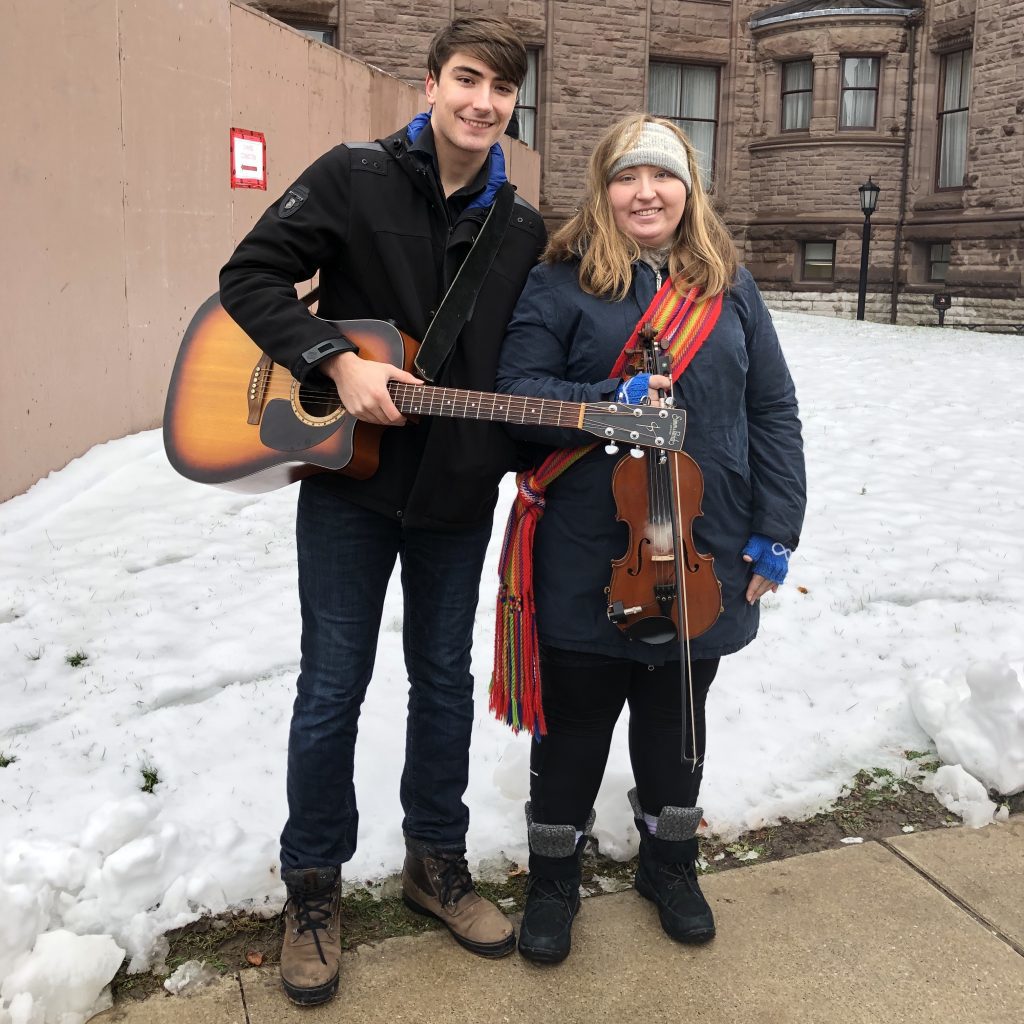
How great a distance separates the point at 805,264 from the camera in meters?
21.4

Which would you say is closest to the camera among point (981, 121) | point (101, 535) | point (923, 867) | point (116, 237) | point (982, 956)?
point (982, 956)

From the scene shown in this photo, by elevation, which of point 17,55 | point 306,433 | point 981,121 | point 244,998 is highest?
point 981,121

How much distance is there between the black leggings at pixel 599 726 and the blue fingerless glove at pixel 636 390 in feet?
2.11

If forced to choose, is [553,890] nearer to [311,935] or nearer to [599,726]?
[599,726]

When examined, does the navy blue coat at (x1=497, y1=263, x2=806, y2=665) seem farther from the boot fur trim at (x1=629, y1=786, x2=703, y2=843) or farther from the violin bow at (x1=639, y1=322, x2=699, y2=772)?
the boot fur trim at (x1=629, y1=786, x2=703, y2=843)

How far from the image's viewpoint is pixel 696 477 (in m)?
2.53

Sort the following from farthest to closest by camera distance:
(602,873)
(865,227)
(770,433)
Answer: (865,227) < (602,873) < (770,433)

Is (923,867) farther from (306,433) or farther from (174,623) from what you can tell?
(174,623)

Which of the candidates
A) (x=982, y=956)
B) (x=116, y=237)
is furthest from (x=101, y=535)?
(x=982, y=956)

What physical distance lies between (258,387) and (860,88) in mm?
20956

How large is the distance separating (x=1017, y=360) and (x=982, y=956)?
11.0 metres

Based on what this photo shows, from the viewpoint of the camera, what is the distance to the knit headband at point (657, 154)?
8.33ft

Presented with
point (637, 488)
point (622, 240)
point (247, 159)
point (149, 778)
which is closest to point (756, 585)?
point (637, 488)

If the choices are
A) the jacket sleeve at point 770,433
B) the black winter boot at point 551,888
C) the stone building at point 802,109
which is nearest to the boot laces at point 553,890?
the black winter boot at point 551,888
